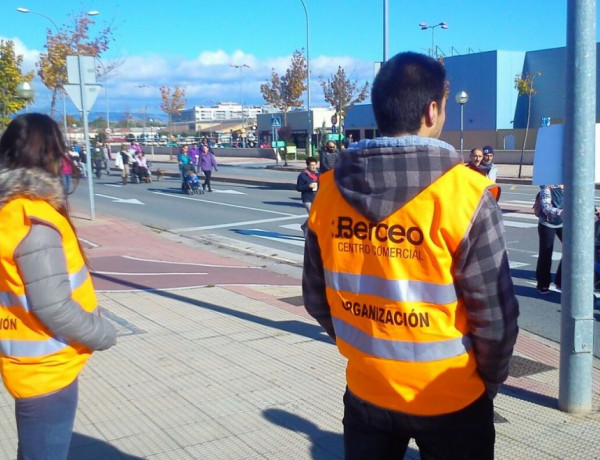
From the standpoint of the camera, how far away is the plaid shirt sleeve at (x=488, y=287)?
6.92 feet

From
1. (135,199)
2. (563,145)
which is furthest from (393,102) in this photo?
(135,199)

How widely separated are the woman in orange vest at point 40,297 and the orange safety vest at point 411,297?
105 cm

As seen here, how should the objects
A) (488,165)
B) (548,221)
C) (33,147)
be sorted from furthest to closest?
(488,165)
(548,221)
(33,147)

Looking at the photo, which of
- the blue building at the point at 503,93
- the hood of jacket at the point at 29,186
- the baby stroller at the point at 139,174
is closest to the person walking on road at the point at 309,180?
the hood of jacket at the point at 29,186

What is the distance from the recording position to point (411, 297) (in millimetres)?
2174

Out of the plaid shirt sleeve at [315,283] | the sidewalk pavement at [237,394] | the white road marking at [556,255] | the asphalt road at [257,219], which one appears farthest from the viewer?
the white road marking at [556,255]

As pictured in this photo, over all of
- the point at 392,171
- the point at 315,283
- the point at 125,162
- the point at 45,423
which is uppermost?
the point at 392,171

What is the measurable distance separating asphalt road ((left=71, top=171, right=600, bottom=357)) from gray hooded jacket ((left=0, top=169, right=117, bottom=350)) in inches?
202

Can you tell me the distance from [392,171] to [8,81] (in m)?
23.0

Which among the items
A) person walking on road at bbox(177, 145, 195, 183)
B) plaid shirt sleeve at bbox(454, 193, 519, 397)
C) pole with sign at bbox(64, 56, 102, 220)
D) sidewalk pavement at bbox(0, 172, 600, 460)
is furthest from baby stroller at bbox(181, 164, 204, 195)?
plaid shirt sleeve at bbox(454, 193, 519, 397)

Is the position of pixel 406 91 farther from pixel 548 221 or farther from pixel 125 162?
pixel 125 162

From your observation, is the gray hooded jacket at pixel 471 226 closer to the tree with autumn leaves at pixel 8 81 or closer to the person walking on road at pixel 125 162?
the tree with autumn leaves at pixel 8 81

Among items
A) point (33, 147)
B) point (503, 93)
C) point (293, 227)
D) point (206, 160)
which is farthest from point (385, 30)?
point (503, 93)

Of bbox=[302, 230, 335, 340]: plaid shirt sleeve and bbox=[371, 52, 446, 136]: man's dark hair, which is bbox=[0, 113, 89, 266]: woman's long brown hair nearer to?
bbox=[302, 230, 335, 340]: plaid shirt sleeve
